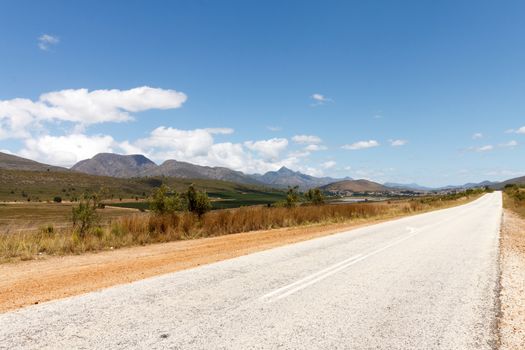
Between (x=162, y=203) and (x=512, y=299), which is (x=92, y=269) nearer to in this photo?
(x=512, y=299)

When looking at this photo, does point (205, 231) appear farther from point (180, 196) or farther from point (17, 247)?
point (17, 247)

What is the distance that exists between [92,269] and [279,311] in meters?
5.51

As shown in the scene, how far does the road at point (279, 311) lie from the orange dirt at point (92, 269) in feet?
2.22

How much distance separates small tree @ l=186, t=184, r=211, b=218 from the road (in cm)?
1147

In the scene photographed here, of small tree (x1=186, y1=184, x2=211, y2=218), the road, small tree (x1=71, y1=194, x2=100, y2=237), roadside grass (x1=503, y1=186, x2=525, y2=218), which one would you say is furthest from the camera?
roadside grass (x1=503, y1=186, x2=525, y2=218)

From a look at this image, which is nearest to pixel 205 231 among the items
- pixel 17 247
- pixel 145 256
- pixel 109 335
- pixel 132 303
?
pixel 145 256

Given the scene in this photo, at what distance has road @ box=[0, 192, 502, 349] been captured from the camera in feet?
15.4

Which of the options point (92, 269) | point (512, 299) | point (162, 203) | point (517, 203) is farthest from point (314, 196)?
point (512, 299)

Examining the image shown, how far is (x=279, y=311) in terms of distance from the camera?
584cm

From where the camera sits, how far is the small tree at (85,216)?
50.5ft

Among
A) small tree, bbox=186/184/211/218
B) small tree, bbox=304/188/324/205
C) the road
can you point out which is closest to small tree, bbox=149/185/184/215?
A: small tree, bbox=186/184/211/218

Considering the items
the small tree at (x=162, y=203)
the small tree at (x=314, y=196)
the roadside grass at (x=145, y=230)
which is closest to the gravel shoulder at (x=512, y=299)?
the roadside grass at (x=145, y=230)

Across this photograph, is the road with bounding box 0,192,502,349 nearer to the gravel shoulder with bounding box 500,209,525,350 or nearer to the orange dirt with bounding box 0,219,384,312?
the gravel shoulder with bounding box 500,209,525,350

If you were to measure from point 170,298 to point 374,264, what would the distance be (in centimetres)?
574
